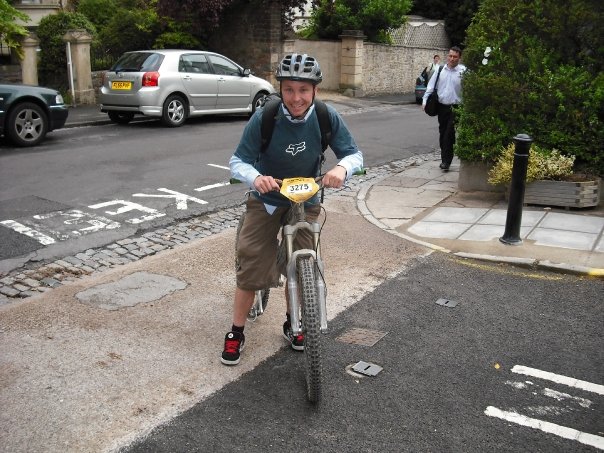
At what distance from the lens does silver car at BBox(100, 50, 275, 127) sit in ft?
48.3

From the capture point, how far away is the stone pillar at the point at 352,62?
25656 millimetres

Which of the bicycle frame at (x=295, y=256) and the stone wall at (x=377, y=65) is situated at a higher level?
the stone wall at (x=377, y=65)

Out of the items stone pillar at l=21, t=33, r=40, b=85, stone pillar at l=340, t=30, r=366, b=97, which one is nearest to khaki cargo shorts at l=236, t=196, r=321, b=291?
stone pillar at l=21, t=33, r=40, b=85

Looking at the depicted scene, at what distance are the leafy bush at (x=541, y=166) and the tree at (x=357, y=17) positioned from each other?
63.0ft

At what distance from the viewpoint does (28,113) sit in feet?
39.4

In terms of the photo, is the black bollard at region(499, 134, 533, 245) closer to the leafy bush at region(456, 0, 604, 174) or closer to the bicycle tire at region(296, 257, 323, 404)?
the leafy bush at region(456, 0, 604, 174)

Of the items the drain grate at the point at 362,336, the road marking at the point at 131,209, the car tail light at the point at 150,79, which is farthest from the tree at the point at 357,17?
the drain grate at the point at 362,336

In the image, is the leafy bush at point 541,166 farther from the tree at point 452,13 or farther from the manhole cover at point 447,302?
the tree at point 452,13

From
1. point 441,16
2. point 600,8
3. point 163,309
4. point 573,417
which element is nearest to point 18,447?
point 163,309

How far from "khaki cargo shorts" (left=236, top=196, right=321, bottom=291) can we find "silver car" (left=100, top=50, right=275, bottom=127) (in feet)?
36.6

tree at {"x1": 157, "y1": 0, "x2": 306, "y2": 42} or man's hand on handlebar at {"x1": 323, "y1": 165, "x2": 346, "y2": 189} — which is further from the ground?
tree at {"x1": 157, "y1": 0, "x2": 306, "y2": 42}

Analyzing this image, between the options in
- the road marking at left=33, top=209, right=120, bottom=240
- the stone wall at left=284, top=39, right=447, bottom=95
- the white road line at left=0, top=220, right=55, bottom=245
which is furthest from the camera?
the stone wall at left=284, top=39, right=447, bottom=95

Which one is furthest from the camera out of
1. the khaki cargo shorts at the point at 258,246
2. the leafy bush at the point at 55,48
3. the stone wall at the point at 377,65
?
the stone wall at the point at 377,65

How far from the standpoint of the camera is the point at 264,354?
4.52 metres
